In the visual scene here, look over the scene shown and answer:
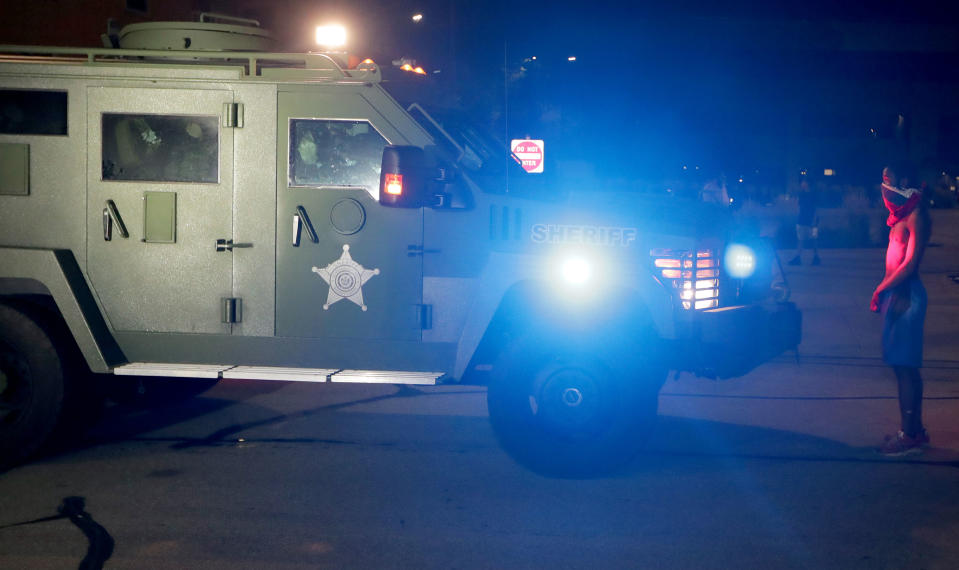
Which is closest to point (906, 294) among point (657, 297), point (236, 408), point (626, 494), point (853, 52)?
point (657, 297)

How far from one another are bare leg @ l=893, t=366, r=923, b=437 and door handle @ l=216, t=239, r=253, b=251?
4256 mm

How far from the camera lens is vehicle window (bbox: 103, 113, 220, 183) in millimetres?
5785

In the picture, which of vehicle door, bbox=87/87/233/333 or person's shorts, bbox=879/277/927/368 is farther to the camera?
person's shorts, bbox=879/277/927/368

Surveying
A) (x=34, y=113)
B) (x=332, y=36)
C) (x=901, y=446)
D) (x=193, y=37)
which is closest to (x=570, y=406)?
(x=901, y=446)

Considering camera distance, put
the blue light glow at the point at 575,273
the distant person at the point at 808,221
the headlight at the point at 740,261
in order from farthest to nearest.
A: the distant person at the point at 808,221 < the headlight at the point at 740,261 < the blue light glow at the point at 575,273

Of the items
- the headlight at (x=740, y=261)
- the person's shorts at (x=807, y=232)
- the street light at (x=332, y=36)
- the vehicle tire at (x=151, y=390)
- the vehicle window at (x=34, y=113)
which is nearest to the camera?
the vehicle window at (x=34, y=113)

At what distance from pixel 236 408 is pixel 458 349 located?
9.11 feet

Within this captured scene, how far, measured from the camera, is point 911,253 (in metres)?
6.32

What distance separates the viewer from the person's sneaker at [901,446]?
249 inches

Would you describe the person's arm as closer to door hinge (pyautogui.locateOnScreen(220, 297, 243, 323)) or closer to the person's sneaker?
the person's sneaker

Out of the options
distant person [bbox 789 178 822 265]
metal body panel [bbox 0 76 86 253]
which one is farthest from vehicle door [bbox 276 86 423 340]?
distant person [bbox 789 178 822 265]

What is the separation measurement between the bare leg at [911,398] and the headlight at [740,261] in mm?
1300

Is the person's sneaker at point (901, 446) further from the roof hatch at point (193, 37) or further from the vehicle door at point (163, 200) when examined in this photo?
the roof hatch at point (193, 37)

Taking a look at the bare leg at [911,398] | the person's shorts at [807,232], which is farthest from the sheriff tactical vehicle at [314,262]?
the person's shorts at [807,232]
